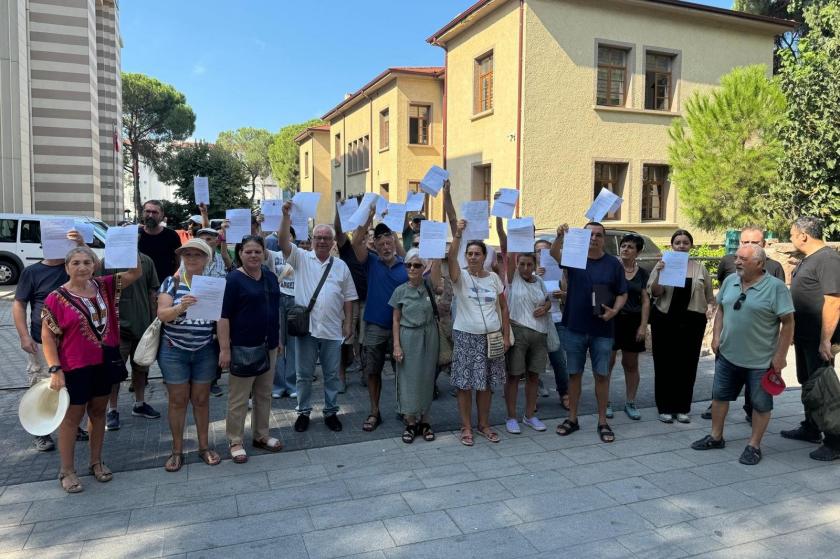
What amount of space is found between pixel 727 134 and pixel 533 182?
211 inches

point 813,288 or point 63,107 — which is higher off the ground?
point 63,107

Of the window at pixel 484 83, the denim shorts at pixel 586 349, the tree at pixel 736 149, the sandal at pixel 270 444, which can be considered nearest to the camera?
the sandal at pixel 270 444

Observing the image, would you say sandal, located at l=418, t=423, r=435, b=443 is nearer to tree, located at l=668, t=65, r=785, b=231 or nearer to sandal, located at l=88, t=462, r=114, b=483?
sandal, located at l=88, t=462, r=114, b=483

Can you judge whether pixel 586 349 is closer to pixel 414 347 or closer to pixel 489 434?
pixel 489 434

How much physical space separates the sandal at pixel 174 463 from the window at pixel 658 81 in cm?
1848

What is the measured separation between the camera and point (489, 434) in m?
5.04

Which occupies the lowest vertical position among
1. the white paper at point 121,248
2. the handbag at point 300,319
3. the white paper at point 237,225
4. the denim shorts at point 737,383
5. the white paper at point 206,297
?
the denim shorts at point 737,383

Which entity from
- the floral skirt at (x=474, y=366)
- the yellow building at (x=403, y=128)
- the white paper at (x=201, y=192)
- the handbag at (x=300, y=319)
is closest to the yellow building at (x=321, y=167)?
the yellow building at (x=403, y=128)

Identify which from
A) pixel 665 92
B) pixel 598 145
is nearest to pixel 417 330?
pixel 598 145

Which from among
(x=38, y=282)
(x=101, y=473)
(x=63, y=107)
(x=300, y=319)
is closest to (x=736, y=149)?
(x=300, y=319)

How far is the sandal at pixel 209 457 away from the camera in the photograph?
14.6ft

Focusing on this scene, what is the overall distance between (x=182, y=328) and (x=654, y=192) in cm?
1828

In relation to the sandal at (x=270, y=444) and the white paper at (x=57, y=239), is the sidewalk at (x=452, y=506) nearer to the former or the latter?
the sandal at (x=270, y=444)

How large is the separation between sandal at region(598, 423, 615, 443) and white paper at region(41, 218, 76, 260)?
4489mm
